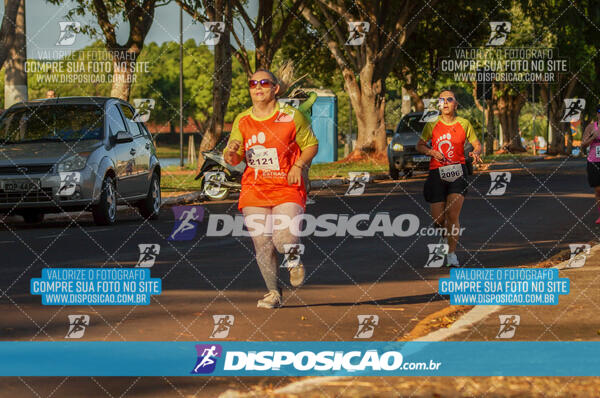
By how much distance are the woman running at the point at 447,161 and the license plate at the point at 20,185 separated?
6.62m

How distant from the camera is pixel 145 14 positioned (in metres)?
27.9

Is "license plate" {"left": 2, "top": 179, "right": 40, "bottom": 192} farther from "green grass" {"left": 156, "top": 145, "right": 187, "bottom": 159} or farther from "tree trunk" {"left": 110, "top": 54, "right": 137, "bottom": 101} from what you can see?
"green grass" {"left": 156, "top": 145, "right": 187, "bottom": 159}

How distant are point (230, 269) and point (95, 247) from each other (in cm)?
265

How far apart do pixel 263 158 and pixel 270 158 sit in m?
0.05

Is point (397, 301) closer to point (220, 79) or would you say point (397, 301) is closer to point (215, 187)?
point (215, 187)

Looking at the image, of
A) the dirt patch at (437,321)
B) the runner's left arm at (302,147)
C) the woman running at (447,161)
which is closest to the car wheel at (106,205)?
the woman running at (447,161)

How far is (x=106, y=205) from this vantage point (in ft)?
54.3

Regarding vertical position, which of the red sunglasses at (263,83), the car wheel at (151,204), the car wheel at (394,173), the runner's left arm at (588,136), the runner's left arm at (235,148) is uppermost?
the red sunglasses at (263,83)

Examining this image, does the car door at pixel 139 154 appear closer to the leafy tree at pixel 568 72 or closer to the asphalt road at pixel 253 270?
the asphalt road at pixel 253 270

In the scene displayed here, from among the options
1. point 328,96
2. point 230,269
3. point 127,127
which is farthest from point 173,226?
point 328,96

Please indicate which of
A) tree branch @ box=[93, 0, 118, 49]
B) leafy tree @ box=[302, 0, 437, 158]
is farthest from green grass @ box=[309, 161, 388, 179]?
tree branch @ box=[93, 0, 118, 49]

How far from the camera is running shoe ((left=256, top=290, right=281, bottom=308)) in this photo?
8.99 m

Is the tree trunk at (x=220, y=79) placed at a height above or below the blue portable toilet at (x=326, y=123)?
above

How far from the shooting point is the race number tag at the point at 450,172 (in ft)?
37.1
